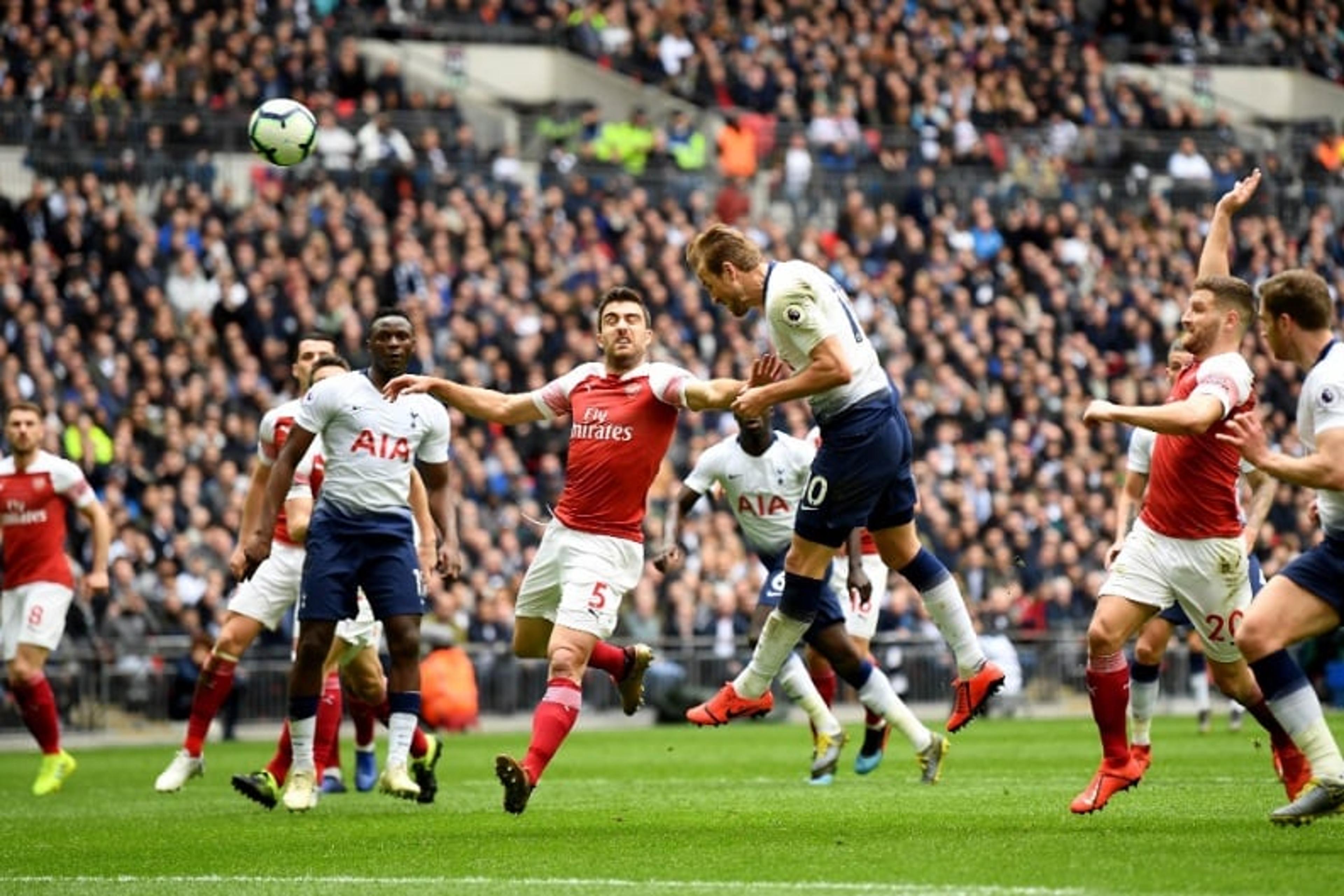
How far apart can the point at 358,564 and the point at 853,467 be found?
3403 millimetres

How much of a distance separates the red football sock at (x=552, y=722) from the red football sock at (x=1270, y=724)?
3.49 metres

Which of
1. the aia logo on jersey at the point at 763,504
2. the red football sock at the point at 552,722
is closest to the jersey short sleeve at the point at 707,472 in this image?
the aia logo on jersey at the point at 763,504

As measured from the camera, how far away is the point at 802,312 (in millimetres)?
11156

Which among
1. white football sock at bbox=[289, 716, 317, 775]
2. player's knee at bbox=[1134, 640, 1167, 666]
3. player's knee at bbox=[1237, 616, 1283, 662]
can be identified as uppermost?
player's knee at bbox=[1237, 616, 1283, 662]

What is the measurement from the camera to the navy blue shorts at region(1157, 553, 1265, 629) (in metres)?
14.2

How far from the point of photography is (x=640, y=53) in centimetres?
3669

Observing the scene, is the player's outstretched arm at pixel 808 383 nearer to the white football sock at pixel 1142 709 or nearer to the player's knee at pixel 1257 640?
the player's knee at pixel 1257 640

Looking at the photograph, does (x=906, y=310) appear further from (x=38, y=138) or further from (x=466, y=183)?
(x=38, y=138)

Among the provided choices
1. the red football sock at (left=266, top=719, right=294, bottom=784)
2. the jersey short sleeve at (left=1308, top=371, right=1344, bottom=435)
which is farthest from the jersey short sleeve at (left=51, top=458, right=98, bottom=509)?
the jersey short sleeve at (left=1308, top=371, right=1344, bottom=435)

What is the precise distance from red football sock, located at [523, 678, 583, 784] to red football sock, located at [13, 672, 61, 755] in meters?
6.10

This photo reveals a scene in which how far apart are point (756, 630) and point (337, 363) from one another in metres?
3.36

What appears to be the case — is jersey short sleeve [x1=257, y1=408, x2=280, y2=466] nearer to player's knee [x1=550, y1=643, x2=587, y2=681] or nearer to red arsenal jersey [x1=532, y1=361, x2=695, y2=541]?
red arsenal jersey [x1=532, y1=361, x2=695, y2=541]

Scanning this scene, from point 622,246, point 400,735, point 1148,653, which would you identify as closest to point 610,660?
point 400,735

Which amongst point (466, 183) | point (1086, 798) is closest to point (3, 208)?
point (466, 183)
